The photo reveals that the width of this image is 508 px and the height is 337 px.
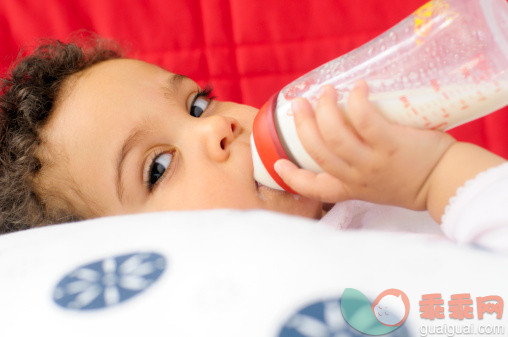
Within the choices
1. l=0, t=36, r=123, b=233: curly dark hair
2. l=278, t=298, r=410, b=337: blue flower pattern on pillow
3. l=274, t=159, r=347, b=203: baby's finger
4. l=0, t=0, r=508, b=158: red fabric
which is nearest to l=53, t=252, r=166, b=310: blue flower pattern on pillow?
l=278, t=298, r=410, b=337: blue flower pattern on pillow

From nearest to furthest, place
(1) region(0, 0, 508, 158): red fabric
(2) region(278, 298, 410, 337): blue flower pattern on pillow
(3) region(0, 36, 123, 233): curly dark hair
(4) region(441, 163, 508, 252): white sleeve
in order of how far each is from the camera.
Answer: (2) region(278, 298, 410, 337): blue flower pattern on pillow → (4) region(441, 163, 508, 252): white sleeve → (3) region(0, 36, 123, 233): curly dark hair → (1) region(0, 0, 508, 158): red fabric

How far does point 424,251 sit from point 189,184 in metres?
0.41

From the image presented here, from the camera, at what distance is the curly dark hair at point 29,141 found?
0.87 m

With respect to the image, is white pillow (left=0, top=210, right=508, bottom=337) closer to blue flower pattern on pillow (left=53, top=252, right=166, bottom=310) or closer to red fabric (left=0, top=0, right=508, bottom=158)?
blue flower pattern on pillow (left=53, top=252, right=166, bottom=310)

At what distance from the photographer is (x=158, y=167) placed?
0.82m

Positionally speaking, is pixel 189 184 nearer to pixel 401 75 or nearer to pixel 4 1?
pixel 401 75

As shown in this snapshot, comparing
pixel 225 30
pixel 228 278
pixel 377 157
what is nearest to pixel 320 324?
pixel 228 278

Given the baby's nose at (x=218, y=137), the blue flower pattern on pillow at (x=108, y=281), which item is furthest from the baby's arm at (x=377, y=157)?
the blue flower pattern on pillow at (x=108, y=281)

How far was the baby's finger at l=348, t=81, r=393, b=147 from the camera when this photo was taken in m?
0.62

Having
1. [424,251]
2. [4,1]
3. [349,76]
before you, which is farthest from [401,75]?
[4,1]

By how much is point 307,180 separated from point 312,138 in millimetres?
65

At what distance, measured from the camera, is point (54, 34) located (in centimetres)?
134

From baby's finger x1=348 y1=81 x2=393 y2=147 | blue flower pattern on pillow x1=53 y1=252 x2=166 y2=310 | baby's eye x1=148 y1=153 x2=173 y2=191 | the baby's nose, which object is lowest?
baby's eye x1=148 y1=153 x2=173 y2=191

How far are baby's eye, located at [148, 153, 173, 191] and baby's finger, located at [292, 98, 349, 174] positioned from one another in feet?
0.81
